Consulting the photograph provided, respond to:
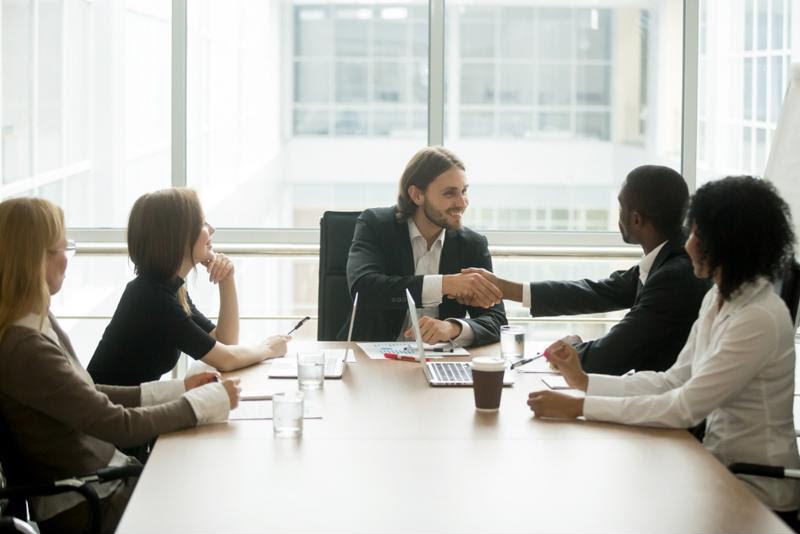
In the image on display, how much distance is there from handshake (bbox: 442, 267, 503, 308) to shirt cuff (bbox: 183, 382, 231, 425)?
1.23m

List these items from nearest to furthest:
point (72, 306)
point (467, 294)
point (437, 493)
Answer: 1. point (437, 493)
2. point (467, 294)
3. point (72, 306)

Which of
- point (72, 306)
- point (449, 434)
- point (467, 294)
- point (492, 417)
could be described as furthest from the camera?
point (72, 306)

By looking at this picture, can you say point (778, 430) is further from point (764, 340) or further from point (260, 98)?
point (260, 98)

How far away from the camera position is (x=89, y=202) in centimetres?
524

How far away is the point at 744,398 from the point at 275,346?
1.34 meters

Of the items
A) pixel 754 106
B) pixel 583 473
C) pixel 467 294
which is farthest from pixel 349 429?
pixel 754 106

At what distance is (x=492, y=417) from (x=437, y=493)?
58 cm

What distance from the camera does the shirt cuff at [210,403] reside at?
2346 mm

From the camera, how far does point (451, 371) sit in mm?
2914

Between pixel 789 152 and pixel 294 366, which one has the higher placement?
pixel 789 152

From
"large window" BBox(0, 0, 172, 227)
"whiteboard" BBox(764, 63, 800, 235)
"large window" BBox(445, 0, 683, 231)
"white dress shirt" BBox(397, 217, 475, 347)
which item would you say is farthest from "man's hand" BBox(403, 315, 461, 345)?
"large window" BBox(0, 0, 172, 227)

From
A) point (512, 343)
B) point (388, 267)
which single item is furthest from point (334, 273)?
point (512, 343)

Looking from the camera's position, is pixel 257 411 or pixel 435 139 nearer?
pixel 257 411

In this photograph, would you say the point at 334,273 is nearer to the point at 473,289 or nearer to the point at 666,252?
the point at 473,289
